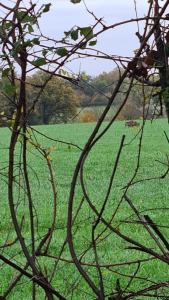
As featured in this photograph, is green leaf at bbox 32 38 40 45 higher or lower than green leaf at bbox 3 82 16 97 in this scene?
higher

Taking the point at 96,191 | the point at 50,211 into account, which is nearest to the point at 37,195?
the point at 96,191

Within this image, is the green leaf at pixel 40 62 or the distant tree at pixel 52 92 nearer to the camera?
the green leaf at pixel 40 62

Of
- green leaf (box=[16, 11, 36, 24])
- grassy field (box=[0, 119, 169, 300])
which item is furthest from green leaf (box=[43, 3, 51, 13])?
grassy field (box=[0, 119, 169, 300])

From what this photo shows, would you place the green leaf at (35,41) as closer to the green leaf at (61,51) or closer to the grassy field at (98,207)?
the green leaf at (61,51)

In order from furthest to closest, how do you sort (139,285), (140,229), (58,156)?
(58,156) → (140,229) → (139,285)

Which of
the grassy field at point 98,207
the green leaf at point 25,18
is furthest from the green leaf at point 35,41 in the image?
the grassy field at point 98,207

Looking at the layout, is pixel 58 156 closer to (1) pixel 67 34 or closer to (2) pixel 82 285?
(2) pixel 82 285

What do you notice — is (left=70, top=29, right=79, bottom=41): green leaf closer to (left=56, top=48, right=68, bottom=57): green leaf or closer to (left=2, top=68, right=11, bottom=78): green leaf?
(left=56, top=48, right=68, bottom=57): green leaf

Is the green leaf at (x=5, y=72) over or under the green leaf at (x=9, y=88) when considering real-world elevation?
over

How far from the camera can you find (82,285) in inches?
151

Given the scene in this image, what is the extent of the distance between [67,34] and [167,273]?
10.6 feet

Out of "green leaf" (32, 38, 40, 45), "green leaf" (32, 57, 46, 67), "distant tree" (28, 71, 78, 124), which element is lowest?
"distant tree" (28, 71, 78, 124)

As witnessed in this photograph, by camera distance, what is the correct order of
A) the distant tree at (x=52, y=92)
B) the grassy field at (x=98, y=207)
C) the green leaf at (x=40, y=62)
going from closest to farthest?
the green leaf at (x=40, y=62), the distant tree at (x=52, y=92), the grassy field at (x=98, y=207)

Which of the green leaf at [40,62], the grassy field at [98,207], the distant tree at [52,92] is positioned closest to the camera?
the green leaf at [40,62]
